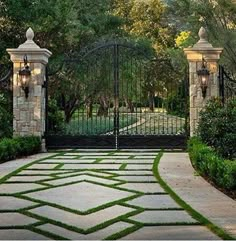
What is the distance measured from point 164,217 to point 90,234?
88cm

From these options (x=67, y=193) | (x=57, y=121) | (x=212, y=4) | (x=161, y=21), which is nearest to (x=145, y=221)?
(x=67, y=193)

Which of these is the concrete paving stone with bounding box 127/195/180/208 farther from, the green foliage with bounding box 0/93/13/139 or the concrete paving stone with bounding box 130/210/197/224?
the green foliage with bounding box 0/93/13/139

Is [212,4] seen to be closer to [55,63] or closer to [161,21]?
[55,63]

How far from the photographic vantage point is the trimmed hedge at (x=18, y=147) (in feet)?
30.3

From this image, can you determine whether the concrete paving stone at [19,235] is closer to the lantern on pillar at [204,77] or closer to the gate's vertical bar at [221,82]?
the lantern on pillar at [204,77]

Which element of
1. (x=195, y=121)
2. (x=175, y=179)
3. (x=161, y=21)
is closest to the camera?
(x=175, y=179)

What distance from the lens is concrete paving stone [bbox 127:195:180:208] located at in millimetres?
5004

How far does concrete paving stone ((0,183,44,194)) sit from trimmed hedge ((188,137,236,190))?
232 centimetres

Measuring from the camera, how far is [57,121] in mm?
13336

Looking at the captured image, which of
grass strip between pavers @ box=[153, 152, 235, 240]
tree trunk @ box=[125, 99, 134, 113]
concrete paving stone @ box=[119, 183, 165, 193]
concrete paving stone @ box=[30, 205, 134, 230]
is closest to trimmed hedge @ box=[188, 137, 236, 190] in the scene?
grass strip between pavers @ box=[153, 152, 235, 240]

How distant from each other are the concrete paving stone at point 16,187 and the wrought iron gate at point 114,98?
5585mm

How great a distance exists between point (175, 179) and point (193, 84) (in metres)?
5.01

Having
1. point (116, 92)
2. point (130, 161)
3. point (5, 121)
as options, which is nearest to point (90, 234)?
point (130, 161)

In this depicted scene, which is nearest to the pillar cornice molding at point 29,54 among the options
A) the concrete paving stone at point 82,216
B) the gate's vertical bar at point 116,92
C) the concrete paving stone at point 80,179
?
the gate's vertical bar at point 116,92
